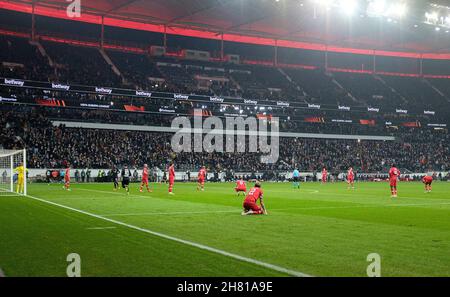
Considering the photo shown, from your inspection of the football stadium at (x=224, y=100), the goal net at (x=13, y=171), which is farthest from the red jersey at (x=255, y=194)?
the goal net at (x=13, y=171)

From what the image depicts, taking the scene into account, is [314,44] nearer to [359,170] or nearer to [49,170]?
[359,170]

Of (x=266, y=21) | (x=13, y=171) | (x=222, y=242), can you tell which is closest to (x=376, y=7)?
(x=266, y=21)

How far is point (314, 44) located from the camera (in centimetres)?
8069

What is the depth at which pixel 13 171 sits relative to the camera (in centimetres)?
3769

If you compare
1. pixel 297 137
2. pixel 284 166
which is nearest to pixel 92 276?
pixel 284 166

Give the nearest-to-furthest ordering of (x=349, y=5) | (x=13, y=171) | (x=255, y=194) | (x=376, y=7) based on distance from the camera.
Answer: (x=255, y=194), (x=13, y=171), (x=349, y=5), (x=376, y=7)

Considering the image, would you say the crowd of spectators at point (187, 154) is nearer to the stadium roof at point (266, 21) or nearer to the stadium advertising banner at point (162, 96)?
the stadium advertising banner at point (162, 96)

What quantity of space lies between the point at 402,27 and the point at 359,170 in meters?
19.4

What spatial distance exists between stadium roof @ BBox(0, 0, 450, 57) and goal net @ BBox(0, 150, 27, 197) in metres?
Answer: 25.8

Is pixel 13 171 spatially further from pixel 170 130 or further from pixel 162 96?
pixel 162 96

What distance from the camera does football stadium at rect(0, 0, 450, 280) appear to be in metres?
47.6

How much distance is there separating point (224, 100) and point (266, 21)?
11.7 m

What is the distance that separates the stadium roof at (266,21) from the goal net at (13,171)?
25.8 meters

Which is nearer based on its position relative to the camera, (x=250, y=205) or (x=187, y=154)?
(x=250, y=205)
